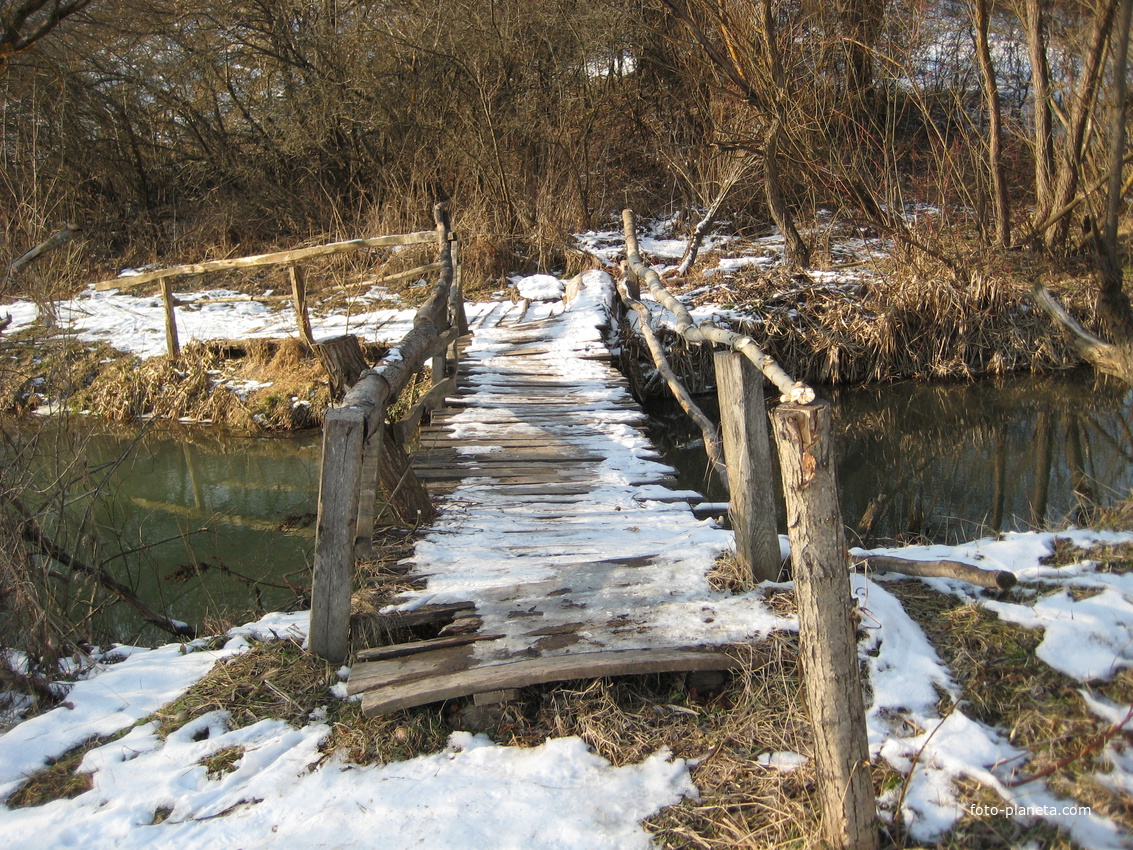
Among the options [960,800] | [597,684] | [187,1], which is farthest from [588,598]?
[187,1]

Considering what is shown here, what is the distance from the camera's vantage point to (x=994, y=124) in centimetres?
820

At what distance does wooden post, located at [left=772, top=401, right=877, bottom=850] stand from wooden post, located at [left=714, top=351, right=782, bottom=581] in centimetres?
106

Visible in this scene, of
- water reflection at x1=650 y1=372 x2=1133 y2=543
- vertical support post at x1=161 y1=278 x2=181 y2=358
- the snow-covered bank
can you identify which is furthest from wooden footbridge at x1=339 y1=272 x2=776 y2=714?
vertical support post at x1=161 y1=278 x2=181 y2=358

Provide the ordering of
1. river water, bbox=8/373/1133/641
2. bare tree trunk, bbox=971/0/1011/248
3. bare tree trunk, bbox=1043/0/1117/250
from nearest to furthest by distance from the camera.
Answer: bare tree trunk, bbox=1043/0/1117/250, river water, bbox=8/373/1133/641, bare tree trunk, bbox=971/0/1011/248

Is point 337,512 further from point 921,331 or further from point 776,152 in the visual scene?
point 776,152

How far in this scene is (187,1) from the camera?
12250mm

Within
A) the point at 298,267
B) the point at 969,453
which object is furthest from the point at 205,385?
the point at 969,453

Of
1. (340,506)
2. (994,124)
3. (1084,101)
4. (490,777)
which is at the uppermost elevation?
(994,124)

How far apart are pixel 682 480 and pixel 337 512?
4834 mm

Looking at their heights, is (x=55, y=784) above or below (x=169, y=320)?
below

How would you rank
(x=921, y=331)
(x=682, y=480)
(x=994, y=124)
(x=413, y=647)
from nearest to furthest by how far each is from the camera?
(x=413, y=647) < (x=682, y=480) < (x=994, y=124) < (x=921, y=331)
